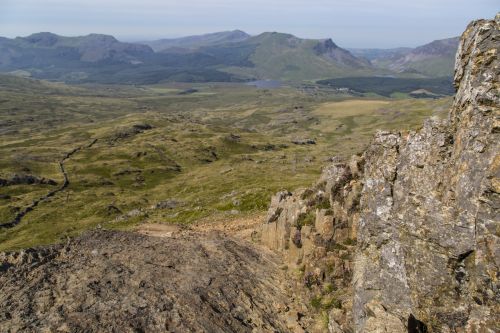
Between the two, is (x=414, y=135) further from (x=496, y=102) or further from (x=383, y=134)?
(x=496, y=102)

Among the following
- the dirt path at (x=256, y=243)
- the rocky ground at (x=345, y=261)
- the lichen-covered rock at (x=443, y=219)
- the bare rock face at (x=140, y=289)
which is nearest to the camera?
the lichen-covered rock at (x=443, y=219)

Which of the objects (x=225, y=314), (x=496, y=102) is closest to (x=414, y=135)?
(x=496, y=102)

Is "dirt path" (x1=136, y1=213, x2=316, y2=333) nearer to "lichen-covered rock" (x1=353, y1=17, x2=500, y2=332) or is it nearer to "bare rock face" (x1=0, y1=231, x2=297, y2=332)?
"bare rock face" (x1=0, y1=231, x2=297, y2=332)

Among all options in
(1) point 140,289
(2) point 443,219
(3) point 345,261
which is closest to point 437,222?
(2) point 443,219

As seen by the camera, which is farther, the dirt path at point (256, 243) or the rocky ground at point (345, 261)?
the dirt path at point (256, 243)

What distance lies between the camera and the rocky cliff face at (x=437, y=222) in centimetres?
2039

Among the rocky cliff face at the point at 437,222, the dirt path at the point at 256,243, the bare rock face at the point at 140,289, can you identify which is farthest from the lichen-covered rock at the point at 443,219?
the bare rock face at the point at 140,289

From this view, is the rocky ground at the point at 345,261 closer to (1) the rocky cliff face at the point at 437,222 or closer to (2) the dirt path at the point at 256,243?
(1) the rocky cliff face at the point at 437,222

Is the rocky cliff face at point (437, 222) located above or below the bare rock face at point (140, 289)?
above

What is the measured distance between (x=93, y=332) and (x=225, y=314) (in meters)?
9.10

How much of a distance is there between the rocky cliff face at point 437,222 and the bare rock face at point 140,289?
5859mm

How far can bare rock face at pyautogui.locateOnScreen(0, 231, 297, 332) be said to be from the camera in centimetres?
2833

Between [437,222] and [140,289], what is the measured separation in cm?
2215

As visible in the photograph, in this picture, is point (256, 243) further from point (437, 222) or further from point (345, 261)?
point (437, 222)
